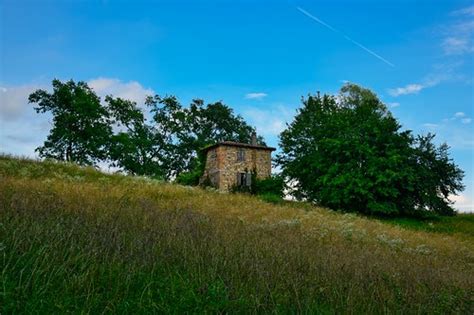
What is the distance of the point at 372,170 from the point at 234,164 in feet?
48.2

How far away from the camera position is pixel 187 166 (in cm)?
5525

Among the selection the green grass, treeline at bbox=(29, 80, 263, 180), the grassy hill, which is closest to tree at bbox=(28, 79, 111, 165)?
treeline at bbox=(29, 80, 263, 180)

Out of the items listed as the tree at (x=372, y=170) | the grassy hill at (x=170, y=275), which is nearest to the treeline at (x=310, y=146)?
the tree at (x=372, y=170)

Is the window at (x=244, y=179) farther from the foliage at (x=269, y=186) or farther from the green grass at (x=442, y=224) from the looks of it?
the green grass at (x=442, y=224)

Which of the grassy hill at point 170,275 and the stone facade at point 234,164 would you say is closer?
the grassy hill at point 170,275

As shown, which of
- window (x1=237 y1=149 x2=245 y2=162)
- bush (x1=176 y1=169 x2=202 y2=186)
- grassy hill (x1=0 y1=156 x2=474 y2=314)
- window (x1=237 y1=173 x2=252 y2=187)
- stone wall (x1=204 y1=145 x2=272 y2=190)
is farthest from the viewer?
bush (x1=176 y1=169 x2=202 y2=186)

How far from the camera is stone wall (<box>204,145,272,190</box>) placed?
1592 inches

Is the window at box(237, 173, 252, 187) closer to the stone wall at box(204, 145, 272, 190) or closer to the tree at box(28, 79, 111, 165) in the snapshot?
the stone wall at box(204, 145, 272, 190)

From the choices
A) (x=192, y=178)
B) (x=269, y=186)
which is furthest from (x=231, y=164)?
(x=192, y=178)

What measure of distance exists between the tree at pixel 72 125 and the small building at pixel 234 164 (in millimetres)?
13089

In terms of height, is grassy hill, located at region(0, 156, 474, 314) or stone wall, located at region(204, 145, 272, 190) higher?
stone wall, located at region(204, 145, 272, 190)

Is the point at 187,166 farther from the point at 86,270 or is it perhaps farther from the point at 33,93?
the point at 86,270

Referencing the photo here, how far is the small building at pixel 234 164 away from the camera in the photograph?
40500 millimetres

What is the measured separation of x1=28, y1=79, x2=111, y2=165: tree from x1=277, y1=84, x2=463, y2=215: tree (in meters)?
22.6
